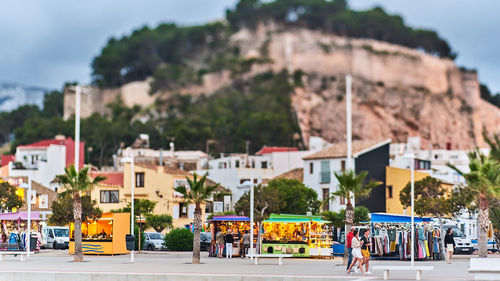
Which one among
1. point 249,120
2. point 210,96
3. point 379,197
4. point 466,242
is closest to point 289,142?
point 249,120

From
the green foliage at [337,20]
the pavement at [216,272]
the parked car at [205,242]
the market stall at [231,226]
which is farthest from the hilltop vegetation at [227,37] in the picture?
the pavement at [216,272]

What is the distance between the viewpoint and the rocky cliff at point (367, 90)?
455 feet

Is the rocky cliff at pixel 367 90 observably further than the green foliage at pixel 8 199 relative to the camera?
Yes

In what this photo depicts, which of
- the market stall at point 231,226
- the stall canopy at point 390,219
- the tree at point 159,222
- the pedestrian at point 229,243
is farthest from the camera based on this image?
the tree at point 159,222

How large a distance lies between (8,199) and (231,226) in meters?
25.5

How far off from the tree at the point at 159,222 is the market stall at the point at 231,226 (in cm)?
1922

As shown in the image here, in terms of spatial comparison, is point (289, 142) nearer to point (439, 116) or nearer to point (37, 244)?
point (439, 116)

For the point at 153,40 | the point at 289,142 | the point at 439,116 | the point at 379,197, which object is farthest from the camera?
the point at 153,40

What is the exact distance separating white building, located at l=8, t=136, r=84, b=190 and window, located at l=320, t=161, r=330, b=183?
26.1 meters

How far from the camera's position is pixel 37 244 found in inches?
2026

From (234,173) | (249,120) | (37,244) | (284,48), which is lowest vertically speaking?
(37,244)

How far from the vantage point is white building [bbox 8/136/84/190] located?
8619 cm

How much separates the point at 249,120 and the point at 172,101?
22525 millimetres

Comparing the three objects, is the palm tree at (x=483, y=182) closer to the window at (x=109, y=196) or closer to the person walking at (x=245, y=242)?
the person walking at (x=245, y=242)
